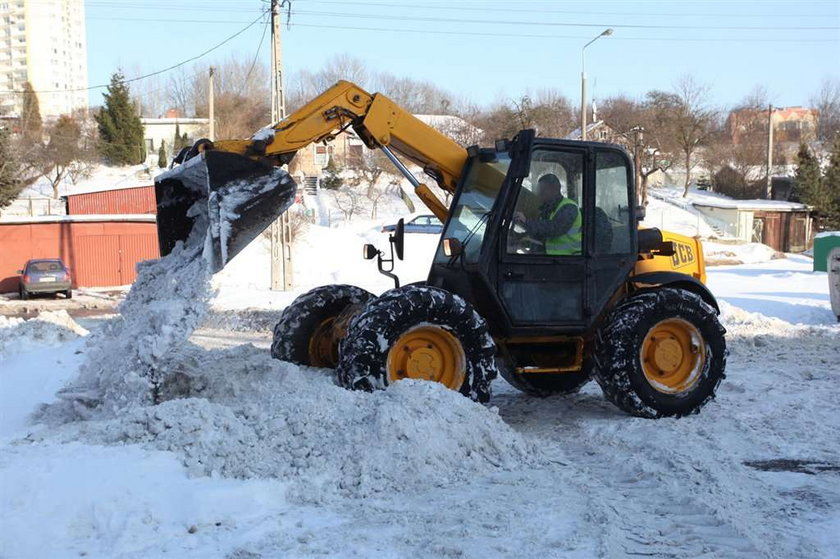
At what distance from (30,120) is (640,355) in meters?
60.5

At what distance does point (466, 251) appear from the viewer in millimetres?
7359

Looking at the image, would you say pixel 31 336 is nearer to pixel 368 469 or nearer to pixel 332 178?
pixel 368 469

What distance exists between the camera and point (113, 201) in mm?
40156

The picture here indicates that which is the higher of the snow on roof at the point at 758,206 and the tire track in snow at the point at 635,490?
the snow on roof at the point at 758,206

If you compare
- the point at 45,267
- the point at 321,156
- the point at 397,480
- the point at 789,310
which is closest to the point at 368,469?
the point at 397,480

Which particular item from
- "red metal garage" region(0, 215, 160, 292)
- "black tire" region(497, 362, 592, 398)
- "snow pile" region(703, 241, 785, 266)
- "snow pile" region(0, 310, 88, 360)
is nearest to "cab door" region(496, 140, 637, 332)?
"black tire" region(497, 362, 592, 398)

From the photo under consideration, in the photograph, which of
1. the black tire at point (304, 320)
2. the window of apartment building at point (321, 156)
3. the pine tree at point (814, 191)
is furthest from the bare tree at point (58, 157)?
the black tire at point (304, 320)

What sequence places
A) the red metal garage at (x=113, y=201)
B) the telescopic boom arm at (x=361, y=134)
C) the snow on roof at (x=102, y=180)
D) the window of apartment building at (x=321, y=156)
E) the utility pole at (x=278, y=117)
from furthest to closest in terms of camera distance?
the window of apartment building at (x=321, y=156) → the snow on roof at (x=102, y=180) → the red metal garage at (x=113, y=201) → the utility pole at (x=278, y=117) → the telescopic boom arm at (x=361, y=134)

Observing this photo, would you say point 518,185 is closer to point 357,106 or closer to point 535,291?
point 535,291

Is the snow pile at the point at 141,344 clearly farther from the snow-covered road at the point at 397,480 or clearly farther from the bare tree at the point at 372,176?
the bare tree at the point at 372,176

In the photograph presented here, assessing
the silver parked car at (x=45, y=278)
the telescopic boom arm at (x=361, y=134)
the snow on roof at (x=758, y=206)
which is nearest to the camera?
the telescopic boom arm at (x=361, y=134)

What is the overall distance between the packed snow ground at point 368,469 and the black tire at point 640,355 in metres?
0.20

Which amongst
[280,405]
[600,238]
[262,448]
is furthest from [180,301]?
[600,238]

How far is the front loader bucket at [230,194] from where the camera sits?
6504 mm
